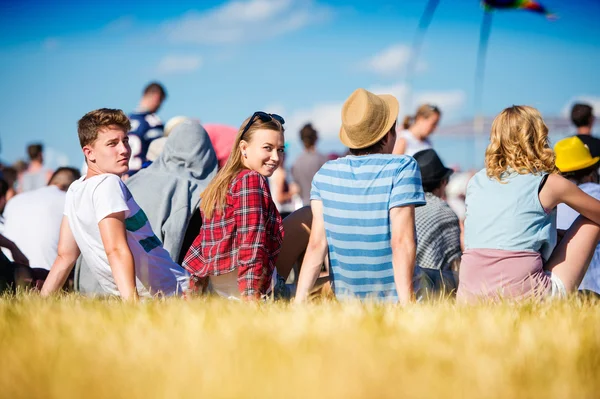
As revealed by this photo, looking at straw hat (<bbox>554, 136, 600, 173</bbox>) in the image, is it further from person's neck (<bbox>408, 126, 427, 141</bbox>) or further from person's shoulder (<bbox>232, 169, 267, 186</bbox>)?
person's neck (<bbox>408, 126, 427, 141</bbox>)

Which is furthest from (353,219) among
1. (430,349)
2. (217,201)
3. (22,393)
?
(22,393)

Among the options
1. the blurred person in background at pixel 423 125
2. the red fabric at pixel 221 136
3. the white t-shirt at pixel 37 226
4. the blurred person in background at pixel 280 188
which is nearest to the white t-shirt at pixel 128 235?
the white t-shirt at pixel 37 226

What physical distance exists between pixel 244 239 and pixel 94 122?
1214 millimetres

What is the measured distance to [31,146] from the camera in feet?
40.1

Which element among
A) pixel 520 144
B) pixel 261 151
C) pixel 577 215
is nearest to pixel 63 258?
pixel 261 151

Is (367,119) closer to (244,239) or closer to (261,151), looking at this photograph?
(261,151)

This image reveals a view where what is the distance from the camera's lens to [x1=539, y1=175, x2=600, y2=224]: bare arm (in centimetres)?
448

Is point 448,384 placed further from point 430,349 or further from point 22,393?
point 22,393

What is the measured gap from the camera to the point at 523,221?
457 centimetres

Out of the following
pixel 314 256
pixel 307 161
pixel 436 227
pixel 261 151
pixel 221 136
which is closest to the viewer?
pixel 314 256

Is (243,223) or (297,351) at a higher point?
(243,223)

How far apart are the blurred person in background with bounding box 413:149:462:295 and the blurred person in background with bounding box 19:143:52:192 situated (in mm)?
7108

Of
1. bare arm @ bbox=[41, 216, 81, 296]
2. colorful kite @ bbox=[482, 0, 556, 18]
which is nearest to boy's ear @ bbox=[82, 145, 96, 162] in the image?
bare arm @ bbox=[41, 216, 81, 296]

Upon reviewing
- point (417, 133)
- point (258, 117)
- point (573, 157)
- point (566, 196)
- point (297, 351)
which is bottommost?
point (297, 351)
